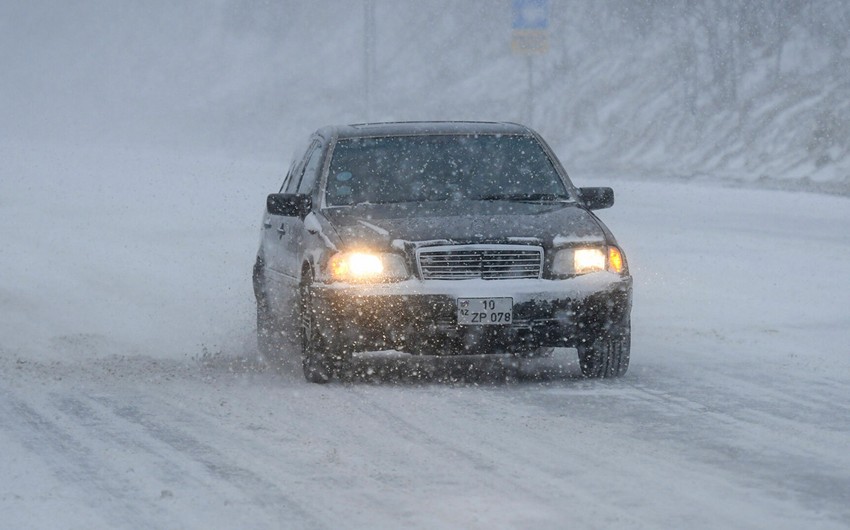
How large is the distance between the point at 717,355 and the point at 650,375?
1277 mm

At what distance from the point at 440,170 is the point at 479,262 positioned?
1492 mm

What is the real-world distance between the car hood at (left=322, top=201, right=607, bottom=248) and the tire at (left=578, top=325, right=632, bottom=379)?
22.8 inches

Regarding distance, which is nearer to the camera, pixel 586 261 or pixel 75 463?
pixel 75 463

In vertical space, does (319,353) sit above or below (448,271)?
below

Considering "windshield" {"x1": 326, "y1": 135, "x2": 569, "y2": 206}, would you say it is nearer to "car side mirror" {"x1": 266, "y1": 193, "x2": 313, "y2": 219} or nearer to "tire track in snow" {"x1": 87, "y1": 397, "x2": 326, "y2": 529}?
"car side mirror" {"x1": 266, "y1": 193, "x2": 313, "y2": 219}

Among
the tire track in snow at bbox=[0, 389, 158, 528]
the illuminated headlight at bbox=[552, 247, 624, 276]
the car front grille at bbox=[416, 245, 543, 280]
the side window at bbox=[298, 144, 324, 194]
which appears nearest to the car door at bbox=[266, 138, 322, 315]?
the side window at bbox=[298, 144, 324, 194]

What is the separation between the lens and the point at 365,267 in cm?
1032

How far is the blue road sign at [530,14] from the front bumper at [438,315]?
22.7m

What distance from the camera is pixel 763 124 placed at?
1683 inches

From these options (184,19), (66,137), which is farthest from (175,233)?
(184,19)

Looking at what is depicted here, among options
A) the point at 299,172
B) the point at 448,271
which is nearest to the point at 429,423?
the point at 448,271

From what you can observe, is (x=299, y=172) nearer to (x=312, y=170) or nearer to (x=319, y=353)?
(x=312, y=170)

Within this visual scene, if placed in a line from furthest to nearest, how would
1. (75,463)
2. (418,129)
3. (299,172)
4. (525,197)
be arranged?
1. (299,172)
2. (418,129)
3. (525,197)
4. (75,463)

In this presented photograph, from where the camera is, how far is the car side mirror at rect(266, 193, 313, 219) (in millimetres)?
11328
